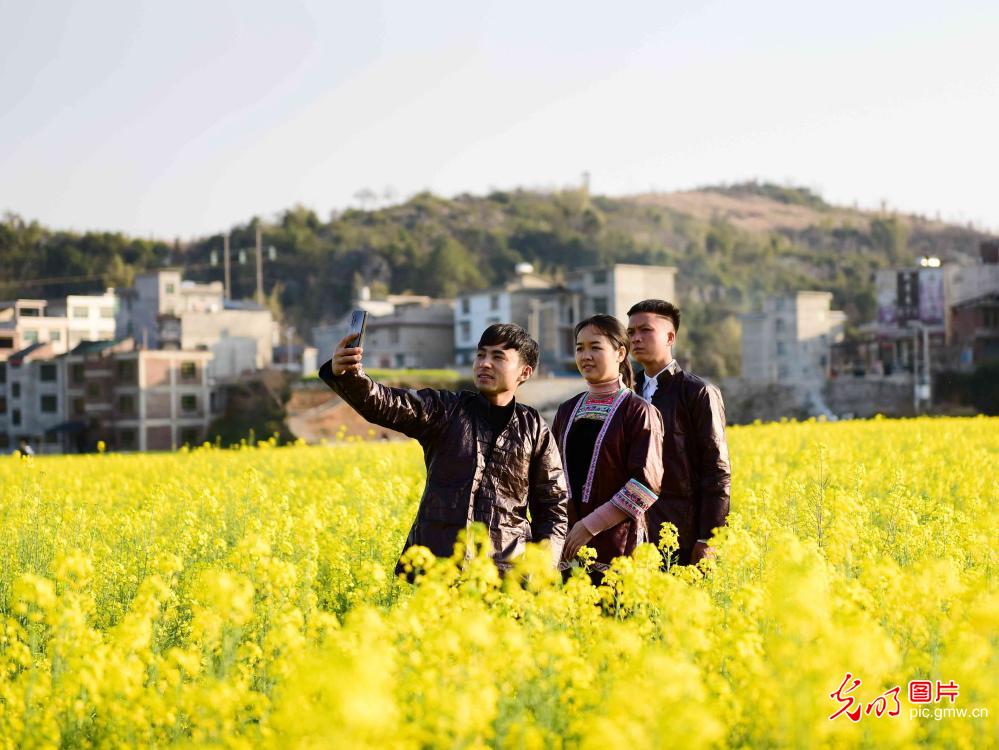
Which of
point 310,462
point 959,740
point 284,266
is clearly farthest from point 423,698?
point 284,266

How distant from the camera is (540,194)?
14488 centimetres

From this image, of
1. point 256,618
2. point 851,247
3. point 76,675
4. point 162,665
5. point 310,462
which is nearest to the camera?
point 76,675

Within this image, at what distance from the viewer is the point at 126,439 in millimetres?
55062

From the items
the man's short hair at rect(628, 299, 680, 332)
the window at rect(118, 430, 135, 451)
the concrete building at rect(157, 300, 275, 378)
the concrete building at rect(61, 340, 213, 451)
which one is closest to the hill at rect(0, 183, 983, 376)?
the concrete building at rect(157, 300, 275, 378)

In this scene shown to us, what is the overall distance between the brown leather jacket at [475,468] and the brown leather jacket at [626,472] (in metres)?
0.36

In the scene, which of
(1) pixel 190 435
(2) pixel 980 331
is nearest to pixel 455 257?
(1) pixel 190 435

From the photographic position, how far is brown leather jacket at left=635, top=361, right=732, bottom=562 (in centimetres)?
593

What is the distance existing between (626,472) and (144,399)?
171 ft

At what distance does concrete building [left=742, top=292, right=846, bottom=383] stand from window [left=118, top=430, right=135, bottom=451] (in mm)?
31641

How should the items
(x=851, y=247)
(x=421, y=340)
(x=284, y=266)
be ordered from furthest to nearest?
(x=851, y=247), (x=284, y=266), (x=421, y=340)

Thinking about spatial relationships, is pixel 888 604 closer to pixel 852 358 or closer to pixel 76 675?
pixel 76 675

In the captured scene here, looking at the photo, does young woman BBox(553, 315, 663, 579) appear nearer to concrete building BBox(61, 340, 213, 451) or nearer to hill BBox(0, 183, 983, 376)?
concrete building BBox(61, 340, 213, 451)

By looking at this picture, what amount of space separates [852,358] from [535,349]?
2226 inches

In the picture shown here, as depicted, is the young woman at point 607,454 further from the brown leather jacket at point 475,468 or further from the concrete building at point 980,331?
the concrete building at point 980,331
